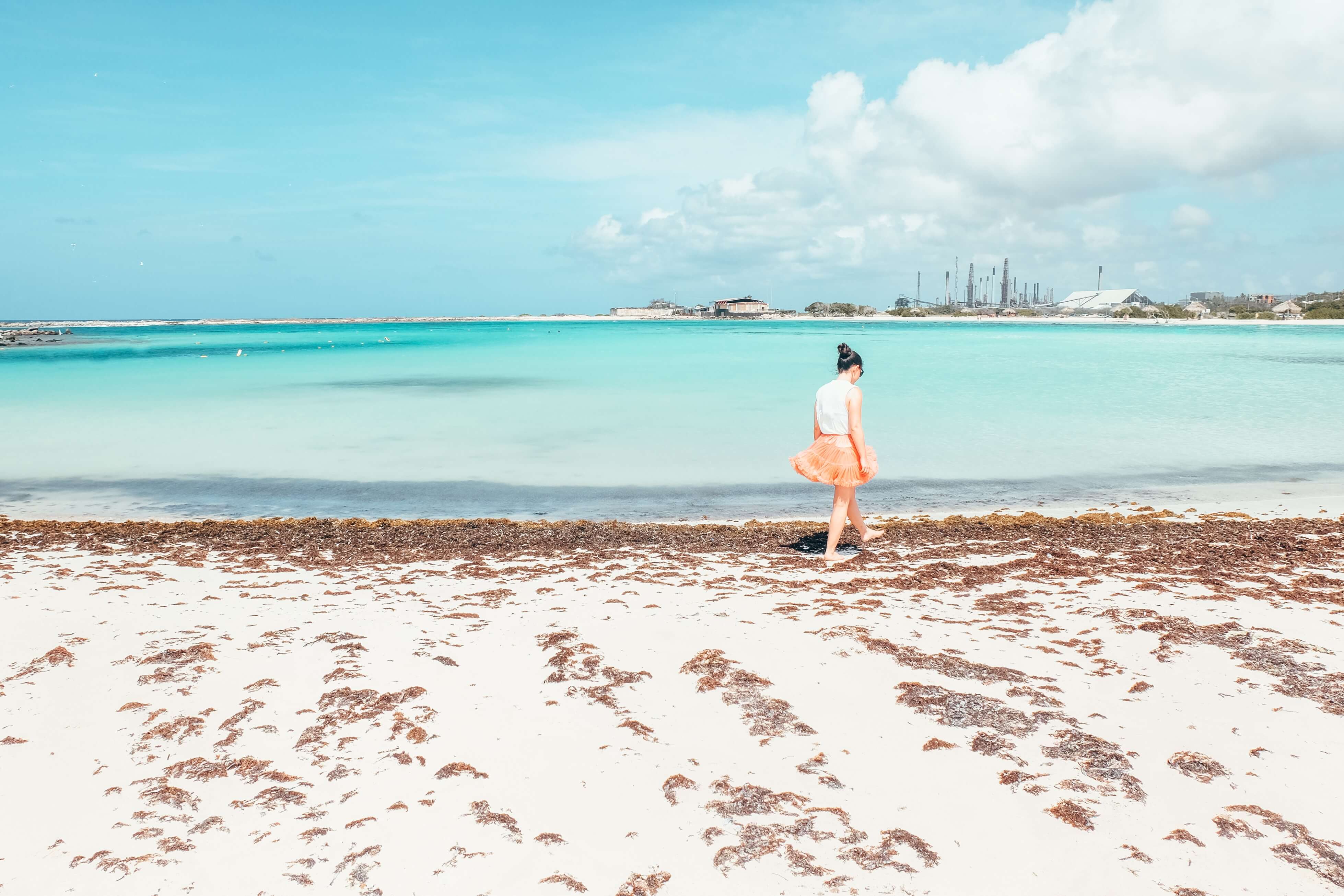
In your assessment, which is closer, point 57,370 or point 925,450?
point 925,450

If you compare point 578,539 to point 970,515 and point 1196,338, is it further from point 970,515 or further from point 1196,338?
point 1196,338

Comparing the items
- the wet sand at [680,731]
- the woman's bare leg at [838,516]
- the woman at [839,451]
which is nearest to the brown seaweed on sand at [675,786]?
the wet sand at [680,731]

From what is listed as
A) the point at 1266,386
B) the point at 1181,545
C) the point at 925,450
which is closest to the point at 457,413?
the point at 925,450

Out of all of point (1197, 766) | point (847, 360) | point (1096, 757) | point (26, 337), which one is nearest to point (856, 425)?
point (847, 360)

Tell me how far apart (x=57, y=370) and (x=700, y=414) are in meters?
35.1

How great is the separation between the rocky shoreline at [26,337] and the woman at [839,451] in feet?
254

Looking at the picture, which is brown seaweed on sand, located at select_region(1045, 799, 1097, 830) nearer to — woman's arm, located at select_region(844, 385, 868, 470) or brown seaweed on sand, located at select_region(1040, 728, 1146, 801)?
brown seaweed on sand, located at select_region(1040, 728, 1146, 801)

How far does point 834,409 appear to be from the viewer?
7137 mm

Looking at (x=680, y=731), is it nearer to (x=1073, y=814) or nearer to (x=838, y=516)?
(x=1073, y=814)

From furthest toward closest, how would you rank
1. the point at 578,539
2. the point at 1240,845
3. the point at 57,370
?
the point at 57,370 < the point at 578,539 < the point at 1240,845

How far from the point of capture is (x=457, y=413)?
71.1ft

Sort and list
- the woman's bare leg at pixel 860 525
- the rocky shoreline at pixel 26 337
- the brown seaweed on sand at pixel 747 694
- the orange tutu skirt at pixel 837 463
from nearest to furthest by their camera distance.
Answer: the brown seaweed on sand at pixel 747 694 < the orange tutu skirt at pixel 837 463 < the woman's bare leg at pixel 860 525 < the rocky shoreline at pixel 26 337

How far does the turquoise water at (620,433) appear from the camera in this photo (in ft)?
39.0

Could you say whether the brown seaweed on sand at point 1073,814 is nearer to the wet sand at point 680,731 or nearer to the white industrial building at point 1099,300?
the wet sand at point 680,731
